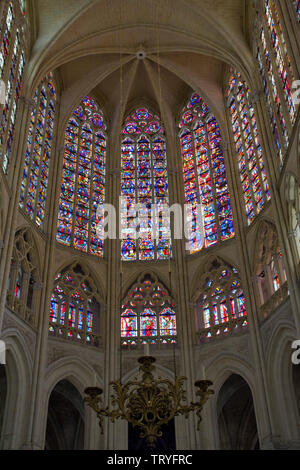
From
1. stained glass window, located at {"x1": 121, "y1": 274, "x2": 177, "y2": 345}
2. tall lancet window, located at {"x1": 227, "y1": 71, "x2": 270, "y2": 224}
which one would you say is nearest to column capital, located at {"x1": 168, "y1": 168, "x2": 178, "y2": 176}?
tall lancet window, located at {"x1": 227, "y1": 71, "x2": 270, "y2": 224}

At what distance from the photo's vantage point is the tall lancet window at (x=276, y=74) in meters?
15.5

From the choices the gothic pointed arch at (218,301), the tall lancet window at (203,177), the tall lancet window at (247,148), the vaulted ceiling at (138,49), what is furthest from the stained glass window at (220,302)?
the vaulted ceiling at (138,49)

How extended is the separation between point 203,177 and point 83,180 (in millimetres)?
4669

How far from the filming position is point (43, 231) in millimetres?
18797

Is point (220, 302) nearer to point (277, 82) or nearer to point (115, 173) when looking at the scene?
point (115, 173)

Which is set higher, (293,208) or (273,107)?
(273,107)

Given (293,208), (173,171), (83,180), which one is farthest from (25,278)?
(293,208)

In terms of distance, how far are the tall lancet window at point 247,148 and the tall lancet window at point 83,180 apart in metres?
5.53

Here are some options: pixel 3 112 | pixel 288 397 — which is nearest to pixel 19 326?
pixel 3 112

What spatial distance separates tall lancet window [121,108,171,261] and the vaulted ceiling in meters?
0.93

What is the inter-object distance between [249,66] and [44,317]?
11.2 m

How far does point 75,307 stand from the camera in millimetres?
18641

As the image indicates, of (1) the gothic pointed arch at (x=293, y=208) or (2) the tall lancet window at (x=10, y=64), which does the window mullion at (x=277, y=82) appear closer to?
(1) the gothic pointed arch at (x=293, y=208)

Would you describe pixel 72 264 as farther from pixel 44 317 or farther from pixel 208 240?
pixel 208 240
